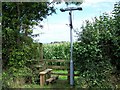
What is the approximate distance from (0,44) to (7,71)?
0.67 meters

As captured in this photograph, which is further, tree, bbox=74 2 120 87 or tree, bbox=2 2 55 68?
tree, bbox=2 2 55 68

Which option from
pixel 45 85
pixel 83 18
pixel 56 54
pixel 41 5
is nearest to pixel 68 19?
pixel 83 18

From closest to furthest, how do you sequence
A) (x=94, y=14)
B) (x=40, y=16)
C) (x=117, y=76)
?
(x=117, y=76) → (x=94, y=14) → (x=40, y=16)

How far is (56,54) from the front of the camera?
30.5ft

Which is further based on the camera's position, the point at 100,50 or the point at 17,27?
the point at 17,27

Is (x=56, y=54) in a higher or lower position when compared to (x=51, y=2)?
lower

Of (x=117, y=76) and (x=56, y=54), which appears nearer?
(x=117, y=76)

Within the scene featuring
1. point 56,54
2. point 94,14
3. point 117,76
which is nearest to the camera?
point 117,76

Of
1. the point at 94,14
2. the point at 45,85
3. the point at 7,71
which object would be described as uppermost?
the point at 94,14

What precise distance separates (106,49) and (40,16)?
1.91 metres

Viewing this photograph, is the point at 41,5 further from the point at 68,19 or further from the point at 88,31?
the point at 88,31

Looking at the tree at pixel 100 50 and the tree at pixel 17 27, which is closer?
the tree at pixel 100 50

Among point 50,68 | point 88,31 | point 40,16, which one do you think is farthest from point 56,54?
point 88,31

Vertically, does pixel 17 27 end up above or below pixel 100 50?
above
